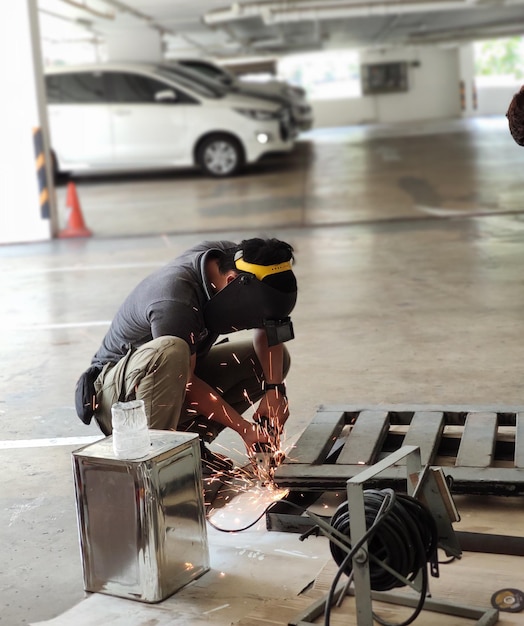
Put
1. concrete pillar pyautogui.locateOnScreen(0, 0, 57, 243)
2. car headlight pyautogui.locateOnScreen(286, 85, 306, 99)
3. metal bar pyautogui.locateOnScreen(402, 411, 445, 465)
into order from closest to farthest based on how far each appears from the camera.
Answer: metal bar pyautogui.locateOnScreen(402, 411, 445, 465) → concrete pillar pyautogui.locateOnScreen(0, 0, 57, 243) → car headlight pyautogui.locateOnScreen(286, 85, 306, 99)

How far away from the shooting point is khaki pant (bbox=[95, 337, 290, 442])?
3.30 metres

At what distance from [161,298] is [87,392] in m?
0.51

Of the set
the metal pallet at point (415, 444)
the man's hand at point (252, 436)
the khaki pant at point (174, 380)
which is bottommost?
the metal pallet at point (415, 444)

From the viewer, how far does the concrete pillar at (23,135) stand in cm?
964

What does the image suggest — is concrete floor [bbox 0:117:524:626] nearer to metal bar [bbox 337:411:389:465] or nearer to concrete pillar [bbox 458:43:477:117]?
metal bar [bbox 337:411:389:465]

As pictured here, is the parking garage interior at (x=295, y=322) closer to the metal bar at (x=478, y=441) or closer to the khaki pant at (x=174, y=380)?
the metal bar at (x=478, y=441)

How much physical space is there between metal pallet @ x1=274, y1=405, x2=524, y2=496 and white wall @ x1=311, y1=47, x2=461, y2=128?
29.8 metres

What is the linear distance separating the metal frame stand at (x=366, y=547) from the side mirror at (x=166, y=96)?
1249cm

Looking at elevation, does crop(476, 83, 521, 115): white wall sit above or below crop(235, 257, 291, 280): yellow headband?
above

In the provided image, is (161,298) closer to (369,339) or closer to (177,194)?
(369,339)

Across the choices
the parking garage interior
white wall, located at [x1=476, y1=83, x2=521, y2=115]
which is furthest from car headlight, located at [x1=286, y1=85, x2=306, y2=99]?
white wall, located at [x1=476, y1=83, x2=521, y2=115]

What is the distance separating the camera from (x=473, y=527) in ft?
9.57

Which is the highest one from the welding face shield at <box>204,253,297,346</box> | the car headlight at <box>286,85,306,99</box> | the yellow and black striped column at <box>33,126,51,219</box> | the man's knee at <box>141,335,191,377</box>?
the car headlight at <box>286,85,306,99</box>

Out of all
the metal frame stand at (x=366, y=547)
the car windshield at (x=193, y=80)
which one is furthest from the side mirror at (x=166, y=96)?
the metal frame stand at (x=366, y=547)
